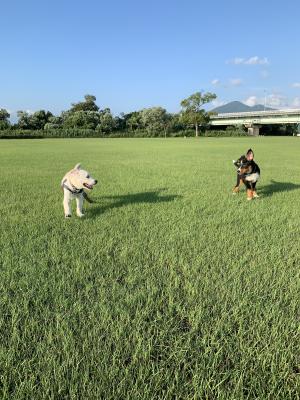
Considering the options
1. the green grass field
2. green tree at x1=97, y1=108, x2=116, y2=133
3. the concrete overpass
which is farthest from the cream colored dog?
the concrete overpass

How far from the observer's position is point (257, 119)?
85062 mm

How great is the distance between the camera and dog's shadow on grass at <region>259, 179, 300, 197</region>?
28.0 feet

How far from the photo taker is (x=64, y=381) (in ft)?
6.57

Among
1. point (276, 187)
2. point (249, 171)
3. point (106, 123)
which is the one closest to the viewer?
point (249, 171)

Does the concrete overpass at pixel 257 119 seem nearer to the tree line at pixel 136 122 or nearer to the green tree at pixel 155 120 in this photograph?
the tree line at pixel 136 122

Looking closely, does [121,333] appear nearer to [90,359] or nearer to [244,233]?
[90,359]

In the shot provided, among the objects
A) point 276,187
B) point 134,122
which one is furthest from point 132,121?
point 276,187

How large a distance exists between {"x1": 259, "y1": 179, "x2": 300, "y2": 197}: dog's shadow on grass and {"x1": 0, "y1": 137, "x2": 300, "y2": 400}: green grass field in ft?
8.60

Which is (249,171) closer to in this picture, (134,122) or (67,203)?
(67,203)

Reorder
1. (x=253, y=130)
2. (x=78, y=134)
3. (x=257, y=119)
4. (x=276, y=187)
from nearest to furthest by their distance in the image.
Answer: (x=276, y=187)
(x=78, y=134)
(x=253, y=130)
(x=257, y=119)

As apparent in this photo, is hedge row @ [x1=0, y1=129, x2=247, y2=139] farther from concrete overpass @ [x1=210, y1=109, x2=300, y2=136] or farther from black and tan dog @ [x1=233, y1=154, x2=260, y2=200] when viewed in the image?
black and tan dog @ [x1=233, y1=154, x2=260, y2=200]

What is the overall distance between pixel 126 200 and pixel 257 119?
8520cm

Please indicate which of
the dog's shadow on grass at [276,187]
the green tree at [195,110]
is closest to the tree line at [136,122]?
the green tree at [195,110]

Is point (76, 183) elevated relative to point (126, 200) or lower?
elevated
